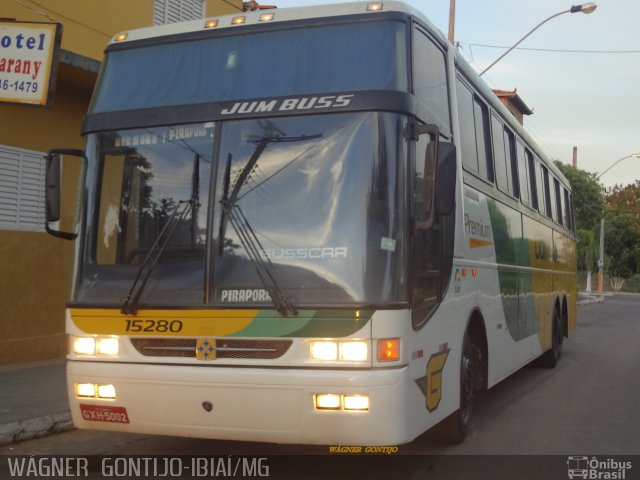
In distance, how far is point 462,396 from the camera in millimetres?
6516

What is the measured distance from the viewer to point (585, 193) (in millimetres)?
47125

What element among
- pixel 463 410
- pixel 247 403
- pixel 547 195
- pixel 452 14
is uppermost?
pixel 452 14

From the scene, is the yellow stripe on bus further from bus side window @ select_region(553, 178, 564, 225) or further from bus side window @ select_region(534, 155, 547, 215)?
bus side window @ select_region(553, 178, 564, 225)

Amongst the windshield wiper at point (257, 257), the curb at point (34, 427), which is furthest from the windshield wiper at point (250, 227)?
the curb at point (34, 427)

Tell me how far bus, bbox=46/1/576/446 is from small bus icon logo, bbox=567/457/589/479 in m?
1.16

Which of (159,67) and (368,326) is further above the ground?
(159,67)

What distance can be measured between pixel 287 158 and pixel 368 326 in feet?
4.11

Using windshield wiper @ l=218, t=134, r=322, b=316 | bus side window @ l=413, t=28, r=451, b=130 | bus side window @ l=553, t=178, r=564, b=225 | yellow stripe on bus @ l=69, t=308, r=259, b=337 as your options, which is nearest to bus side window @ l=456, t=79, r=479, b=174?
bus side window @ l=413, t=28, r=451, b=130

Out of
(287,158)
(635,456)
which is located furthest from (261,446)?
(635,456)

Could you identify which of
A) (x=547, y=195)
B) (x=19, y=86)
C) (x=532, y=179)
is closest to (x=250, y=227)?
(x=19, y=86)

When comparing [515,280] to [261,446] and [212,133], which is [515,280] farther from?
[212,133]

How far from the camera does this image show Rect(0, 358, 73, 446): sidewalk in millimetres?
6855

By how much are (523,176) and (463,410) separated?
4017 millimetres

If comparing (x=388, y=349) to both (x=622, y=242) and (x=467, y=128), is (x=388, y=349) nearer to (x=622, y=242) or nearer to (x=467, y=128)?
(x=467, y=128)
